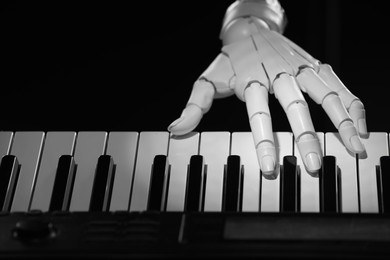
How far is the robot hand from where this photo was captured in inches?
64.6

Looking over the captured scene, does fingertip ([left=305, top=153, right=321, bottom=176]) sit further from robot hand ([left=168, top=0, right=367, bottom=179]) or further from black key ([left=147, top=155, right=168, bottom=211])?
black key ([left=147, top=155, right=168, bottom=211])

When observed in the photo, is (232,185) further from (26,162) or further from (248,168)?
(26,162)

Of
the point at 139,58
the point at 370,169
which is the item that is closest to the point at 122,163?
the point at 370,169

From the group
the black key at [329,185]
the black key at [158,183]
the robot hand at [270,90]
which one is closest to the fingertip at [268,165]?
the robot hand at [270,90]

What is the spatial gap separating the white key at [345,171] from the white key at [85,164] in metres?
0.50

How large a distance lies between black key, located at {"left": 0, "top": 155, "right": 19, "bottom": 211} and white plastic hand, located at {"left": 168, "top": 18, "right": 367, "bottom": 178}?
36cm

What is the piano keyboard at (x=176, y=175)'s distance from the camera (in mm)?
1562

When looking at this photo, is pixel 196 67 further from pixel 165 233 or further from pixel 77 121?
pixel 165 233

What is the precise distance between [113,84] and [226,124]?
0.38 meters

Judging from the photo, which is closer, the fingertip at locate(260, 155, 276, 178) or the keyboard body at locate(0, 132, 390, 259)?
the keyboard body at locate(0, 132, 390, 259)

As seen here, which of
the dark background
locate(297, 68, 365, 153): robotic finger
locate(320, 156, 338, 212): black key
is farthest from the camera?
the dark background

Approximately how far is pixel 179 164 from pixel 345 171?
350mm

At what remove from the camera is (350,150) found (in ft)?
5.38

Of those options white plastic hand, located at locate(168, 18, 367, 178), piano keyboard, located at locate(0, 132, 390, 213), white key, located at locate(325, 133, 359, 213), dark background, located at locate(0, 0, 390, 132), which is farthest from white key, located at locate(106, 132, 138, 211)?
dark background, located at locate(0, 0, 390, 132)
